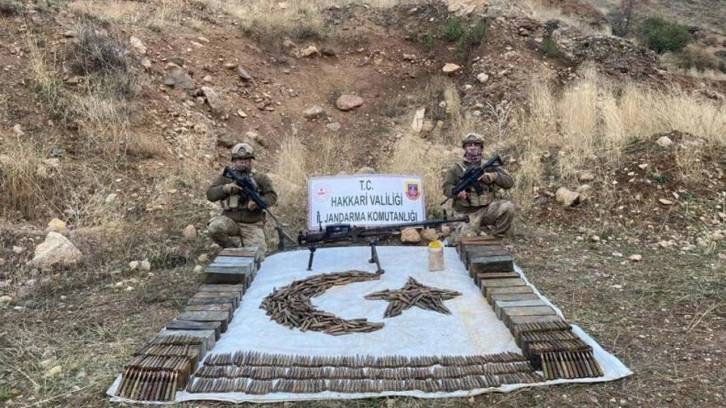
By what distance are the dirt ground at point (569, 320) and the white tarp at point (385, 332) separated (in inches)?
5.8

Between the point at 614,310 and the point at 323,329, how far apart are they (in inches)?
91.8

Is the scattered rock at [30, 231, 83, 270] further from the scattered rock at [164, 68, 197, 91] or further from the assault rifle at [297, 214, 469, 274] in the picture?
the scattered rock at [164, 68, 197, 91]

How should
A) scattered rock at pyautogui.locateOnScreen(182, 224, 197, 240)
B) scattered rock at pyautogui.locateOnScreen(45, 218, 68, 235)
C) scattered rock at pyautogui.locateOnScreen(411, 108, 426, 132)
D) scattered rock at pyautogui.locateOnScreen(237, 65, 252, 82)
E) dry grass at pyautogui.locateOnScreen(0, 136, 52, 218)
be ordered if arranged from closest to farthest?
1. scattered rock at pyautogui.locateOnScreen(45, 218, 68, 235)
2. scattered rock at pyautogui.locateOnScreen(182, 224, 197, 240)
3. dry grass at pyautogui.locateOnScreen(0, 136, 52, 218)
4. scattered rock at pyautogui.locateOnScreen(411, 108, 426, 132)
5. scattered rock at pyautogui.locateOnScreen(237, 65, 252, 82)

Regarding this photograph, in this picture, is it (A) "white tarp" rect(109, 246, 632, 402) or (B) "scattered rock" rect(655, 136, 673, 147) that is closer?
(A) "white tarp" rect(109, 246, 632, 402)

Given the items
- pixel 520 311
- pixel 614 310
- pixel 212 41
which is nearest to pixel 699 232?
pixel 614 310

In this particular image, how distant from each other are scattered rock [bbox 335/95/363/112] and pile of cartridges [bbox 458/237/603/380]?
6.79 meters

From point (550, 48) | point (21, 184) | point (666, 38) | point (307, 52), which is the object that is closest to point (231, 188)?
point (21, 184)

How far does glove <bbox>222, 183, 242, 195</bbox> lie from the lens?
5.32 meters

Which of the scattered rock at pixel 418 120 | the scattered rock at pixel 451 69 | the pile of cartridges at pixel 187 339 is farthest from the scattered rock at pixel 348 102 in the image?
the pile of cartridges at pixel 187 339

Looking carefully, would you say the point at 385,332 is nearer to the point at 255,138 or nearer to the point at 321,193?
the point at 321,193

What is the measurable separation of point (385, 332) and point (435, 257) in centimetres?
126

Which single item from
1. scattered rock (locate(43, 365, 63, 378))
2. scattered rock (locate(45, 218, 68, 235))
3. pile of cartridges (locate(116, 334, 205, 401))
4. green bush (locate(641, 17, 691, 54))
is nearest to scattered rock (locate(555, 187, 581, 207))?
pile of cartridges (locate(116, 334, 205, 401))

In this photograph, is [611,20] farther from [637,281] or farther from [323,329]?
[323,329]

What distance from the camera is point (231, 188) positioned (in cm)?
535
